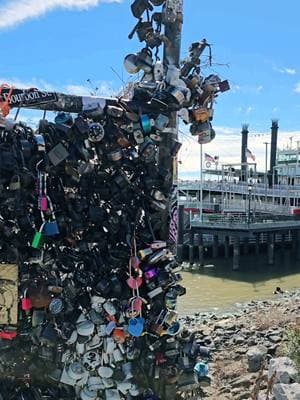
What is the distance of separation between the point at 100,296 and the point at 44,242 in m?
0.68

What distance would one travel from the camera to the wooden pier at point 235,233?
1425 inches

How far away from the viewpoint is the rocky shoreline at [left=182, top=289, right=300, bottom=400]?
514 cm

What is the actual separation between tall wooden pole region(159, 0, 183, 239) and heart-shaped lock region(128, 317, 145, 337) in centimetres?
80

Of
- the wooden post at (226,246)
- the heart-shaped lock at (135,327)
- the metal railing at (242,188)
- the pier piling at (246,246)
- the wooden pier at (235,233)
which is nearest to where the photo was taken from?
Answer: the heart-shaped lock at (135,327)

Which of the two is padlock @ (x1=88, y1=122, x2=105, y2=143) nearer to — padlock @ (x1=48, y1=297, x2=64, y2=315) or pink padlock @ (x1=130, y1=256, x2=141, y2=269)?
pink padlock @ (x1=130, y1=256, x2=141, y2=269)

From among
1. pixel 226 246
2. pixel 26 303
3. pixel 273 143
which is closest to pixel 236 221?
pixel 226 246

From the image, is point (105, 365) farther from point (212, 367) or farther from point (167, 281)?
point (212, 367)

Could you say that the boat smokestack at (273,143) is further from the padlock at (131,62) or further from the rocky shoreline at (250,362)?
the padlock at (131,62)

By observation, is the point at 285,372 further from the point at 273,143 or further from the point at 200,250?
the point at 273,143

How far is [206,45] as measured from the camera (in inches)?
195

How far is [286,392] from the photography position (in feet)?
15.3

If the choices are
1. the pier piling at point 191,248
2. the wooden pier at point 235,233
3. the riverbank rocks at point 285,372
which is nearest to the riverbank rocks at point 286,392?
the riverbank rocks at point 285,372

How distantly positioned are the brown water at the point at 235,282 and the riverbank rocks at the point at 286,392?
16.1 meters

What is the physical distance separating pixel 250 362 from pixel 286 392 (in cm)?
280
